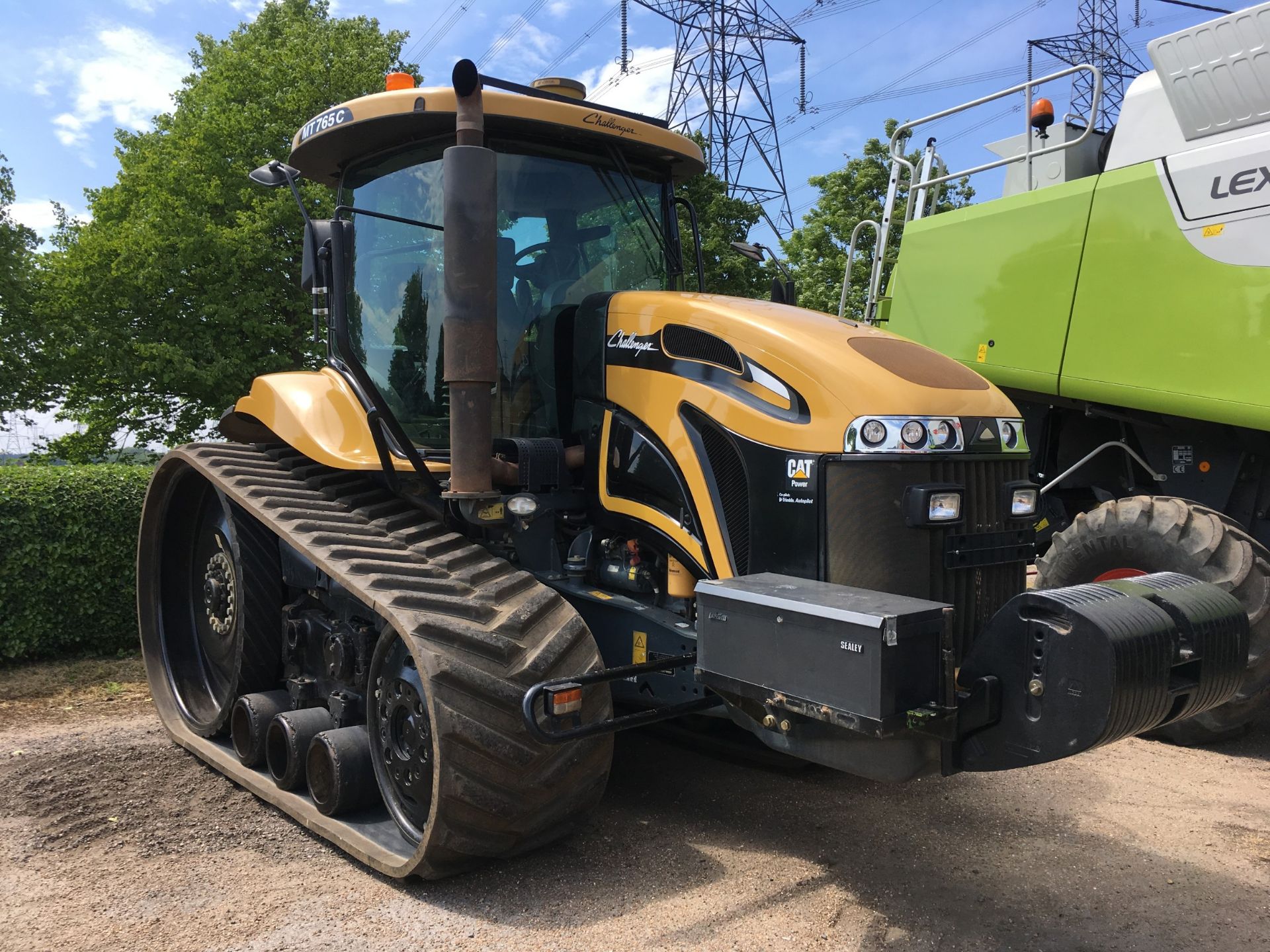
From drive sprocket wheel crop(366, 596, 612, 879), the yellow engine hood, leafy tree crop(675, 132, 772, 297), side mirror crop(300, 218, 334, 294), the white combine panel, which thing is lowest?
drive sprocket wheel crop(366, 596, 612, 879)

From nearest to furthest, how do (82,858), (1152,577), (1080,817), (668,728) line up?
(1152,577) < (82,858) < (1080,817) < (668,728)

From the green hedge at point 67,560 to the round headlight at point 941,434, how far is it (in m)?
6.06

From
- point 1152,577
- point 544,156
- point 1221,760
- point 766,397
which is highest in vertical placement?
point 544,156

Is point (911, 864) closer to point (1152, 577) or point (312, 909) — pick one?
point (1152, 577)

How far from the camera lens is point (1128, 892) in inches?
142

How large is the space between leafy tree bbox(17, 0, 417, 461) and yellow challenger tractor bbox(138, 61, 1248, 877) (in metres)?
8.28

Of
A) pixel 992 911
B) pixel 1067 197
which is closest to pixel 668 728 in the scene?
pixel 992 911

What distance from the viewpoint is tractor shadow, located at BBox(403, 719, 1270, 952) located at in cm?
335

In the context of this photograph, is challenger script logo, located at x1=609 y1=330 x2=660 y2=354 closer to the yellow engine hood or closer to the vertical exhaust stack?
the yellow engine hood

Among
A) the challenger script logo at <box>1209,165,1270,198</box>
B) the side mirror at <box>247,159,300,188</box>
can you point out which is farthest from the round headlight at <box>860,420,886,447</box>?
the challenger script logo at <box>1209,165,1270,198</box>

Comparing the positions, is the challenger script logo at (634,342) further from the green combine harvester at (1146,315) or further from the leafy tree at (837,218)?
the leafy tree at (837,218)

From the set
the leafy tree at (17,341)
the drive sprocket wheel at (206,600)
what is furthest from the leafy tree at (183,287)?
the drive sprocket wheel at (206,600)

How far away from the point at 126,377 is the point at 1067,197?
35.8ft

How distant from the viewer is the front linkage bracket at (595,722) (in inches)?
133
